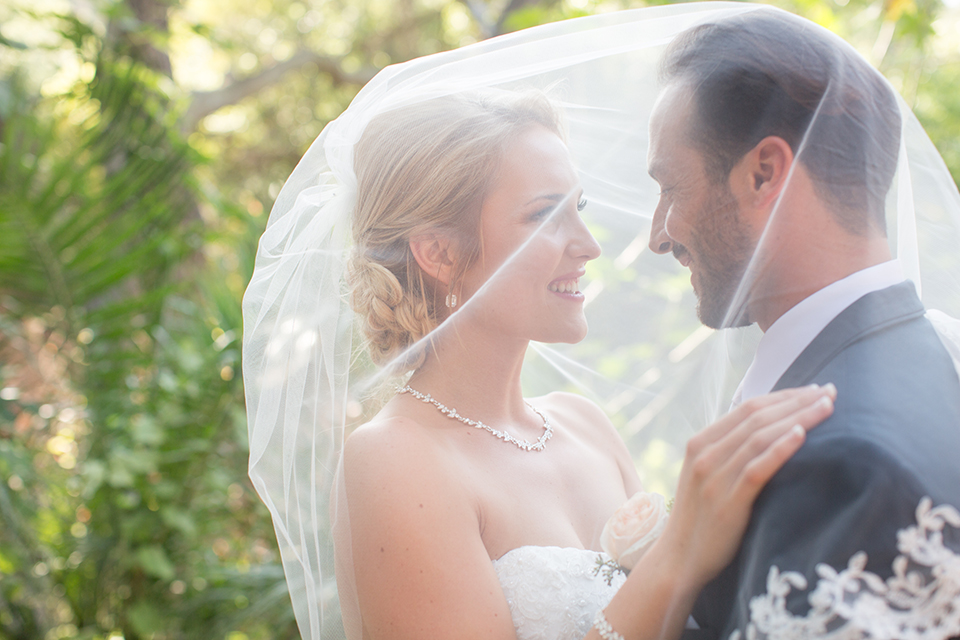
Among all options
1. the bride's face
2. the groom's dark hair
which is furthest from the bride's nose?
the groom's dark hair

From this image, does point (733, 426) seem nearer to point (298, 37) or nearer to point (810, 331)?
point (810, 331)

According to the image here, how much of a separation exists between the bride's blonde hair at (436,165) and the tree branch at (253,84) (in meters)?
4.71

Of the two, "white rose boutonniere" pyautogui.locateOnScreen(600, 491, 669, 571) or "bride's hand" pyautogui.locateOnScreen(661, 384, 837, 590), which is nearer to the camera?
"bride's hand" pyautogui.locateOnScreen(661, 384, 837, 590)

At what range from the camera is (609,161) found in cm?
157

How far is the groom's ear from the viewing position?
116cm

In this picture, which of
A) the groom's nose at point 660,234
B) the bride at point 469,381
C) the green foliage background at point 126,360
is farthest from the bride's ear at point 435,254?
the green foliage background at point 126,360

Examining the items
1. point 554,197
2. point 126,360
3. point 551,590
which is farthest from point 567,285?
point 126,360

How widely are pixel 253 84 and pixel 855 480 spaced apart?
668 centimetres

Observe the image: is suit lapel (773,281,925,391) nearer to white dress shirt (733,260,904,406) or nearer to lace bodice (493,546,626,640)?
white dress shirt (733,260,904,406)

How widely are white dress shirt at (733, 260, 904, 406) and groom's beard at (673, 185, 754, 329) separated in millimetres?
104

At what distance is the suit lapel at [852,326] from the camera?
1094 millimetres

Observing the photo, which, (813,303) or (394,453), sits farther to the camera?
(394,453)

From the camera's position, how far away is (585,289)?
5.53 ft

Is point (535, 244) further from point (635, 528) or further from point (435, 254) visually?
point (635, 528)
